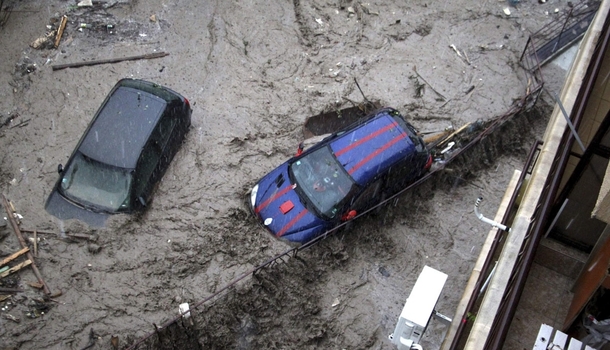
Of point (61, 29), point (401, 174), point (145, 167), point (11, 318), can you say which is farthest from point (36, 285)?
point (401, 174)

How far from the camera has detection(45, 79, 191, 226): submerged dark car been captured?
9727 mm

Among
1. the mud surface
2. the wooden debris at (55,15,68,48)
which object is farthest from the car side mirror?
the wooden debris at (55,15,68,48)

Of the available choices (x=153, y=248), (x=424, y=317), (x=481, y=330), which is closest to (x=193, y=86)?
(x=153, y=248)

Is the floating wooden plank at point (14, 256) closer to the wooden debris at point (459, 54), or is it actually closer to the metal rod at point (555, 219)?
the metal rod at point (555, 219)

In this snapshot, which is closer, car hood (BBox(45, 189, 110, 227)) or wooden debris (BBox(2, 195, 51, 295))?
wooden debris (BBox(2, 195, 51, 295))

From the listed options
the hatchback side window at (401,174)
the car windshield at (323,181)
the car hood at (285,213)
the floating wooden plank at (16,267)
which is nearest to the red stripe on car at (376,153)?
the car windshield at (323,181)

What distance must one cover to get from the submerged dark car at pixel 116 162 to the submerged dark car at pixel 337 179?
198 centimetres

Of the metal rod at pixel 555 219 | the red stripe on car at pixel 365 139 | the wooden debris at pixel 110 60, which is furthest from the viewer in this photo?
the wooden debris at pixel 110 60

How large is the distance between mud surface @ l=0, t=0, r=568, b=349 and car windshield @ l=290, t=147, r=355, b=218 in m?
0.79

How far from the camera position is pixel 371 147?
10.1 m

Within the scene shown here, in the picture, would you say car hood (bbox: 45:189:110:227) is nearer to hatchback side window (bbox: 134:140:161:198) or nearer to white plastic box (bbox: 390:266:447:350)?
hatchback side window (bbox: 134:140:161:198)

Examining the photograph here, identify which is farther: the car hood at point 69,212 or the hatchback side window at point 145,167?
the hatchback side window at point 145,167

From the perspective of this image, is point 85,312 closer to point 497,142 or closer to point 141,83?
point 141,83

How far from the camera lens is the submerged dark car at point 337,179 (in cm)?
974
